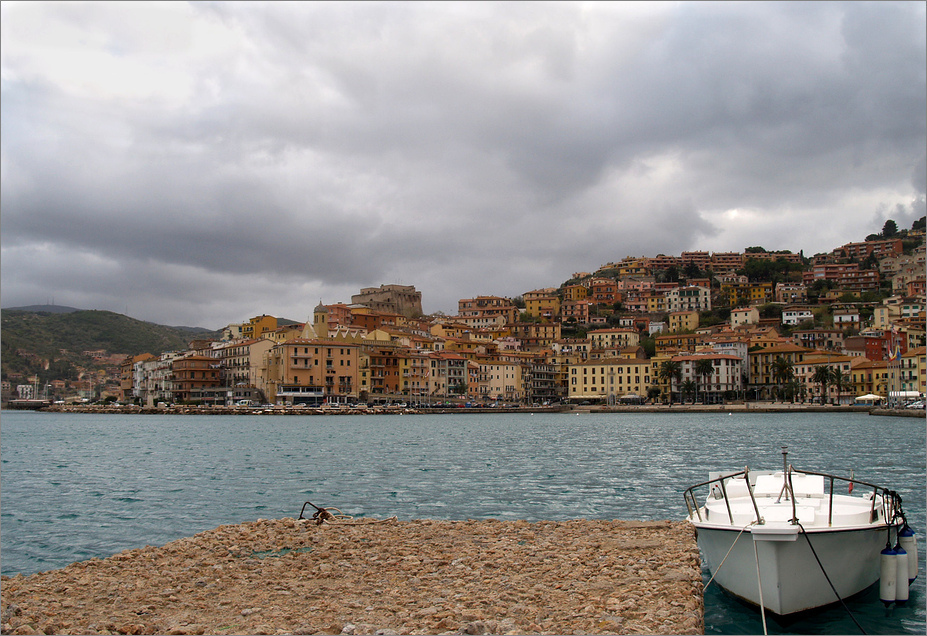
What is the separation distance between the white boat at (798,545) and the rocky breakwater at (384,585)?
0.58 meters

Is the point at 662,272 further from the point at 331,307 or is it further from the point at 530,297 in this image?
the point at 331,307

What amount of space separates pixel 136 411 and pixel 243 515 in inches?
4199

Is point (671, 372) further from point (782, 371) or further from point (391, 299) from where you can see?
point (391, 299)

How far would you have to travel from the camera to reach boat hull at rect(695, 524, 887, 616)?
10.1 meters

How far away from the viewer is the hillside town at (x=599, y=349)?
106375 millimetres

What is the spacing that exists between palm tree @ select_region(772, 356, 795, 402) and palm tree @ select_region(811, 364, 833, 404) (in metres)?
3.24

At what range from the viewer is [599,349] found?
130 metres

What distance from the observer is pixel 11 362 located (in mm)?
167750

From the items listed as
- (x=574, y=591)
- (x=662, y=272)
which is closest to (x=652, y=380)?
(x=662, y=272)

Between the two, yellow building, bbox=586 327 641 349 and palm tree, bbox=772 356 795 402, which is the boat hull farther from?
yellow building, bbox=586 327 641 349

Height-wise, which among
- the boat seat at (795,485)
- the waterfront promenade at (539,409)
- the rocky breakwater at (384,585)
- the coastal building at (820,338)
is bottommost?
the waterfront promenade at (539,409)

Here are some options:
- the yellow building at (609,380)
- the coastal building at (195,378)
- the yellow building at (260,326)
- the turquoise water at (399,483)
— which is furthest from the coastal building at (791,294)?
the turquoise water at (399,483)

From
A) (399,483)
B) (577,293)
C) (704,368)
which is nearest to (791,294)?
(577,293)

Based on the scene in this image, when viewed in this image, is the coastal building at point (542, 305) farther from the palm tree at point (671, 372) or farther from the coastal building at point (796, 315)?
the palm tree at point (671, 372)
